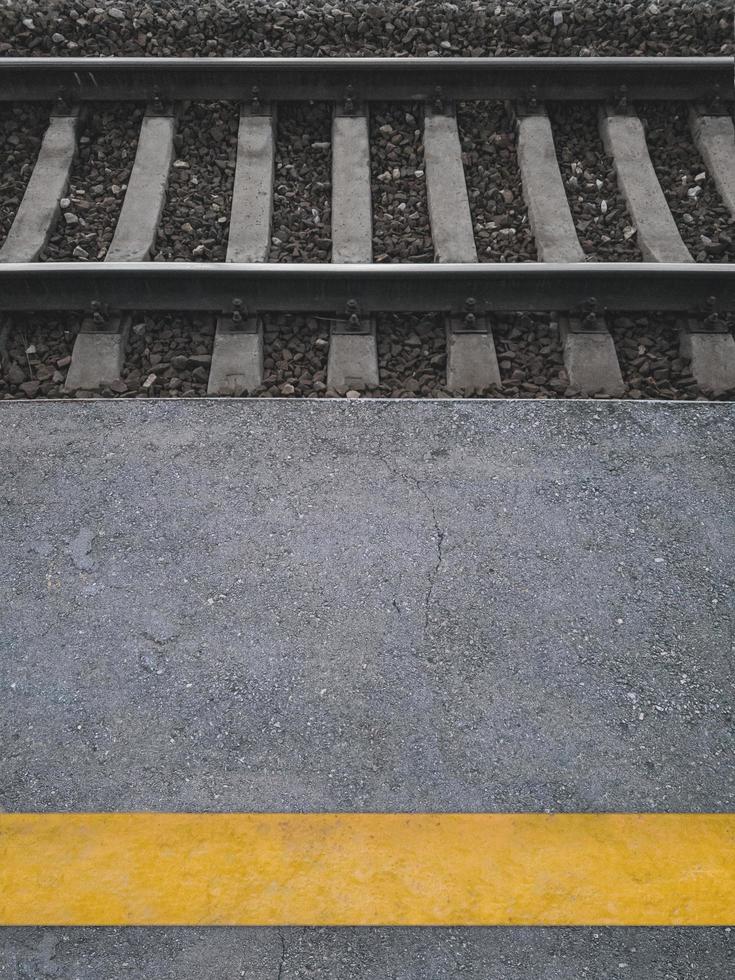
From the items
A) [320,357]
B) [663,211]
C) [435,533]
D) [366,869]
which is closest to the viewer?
[366,869]

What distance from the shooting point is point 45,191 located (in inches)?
195

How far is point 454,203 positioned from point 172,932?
13.7ft

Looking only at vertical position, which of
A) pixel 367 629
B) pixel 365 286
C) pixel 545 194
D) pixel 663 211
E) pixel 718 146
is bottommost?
pixel 367 629

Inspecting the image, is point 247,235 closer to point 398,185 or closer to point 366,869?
point 398,185

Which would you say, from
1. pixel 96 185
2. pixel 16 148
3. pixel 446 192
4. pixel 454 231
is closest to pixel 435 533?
pixel 454 231

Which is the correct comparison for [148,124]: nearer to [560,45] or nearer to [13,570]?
[560,45]

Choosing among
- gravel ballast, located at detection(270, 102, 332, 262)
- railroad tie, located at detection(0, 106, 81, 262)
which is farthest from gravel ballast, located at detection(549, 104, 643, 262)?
railroad tie, located at detection(0, 106, 81, 262)

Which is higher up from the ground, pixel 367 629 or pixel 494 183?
pixel 494 183

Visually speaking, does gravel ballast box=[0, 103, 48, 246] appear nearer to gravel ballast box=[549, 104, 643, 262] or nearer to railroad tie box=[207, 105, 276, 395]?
railroad tie box=[207, 105, 276, 395]

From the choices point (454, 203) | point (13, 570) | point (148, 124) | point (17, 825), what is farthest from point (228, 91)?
point (17, 825)

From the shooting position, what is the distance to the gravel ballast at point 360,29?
561 cm

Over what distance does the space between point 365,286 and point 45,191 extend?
7.30ft

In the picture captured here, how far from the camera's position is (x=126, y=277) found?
4332mm

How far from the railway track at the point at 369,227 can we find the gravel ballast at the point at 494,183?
76mm
